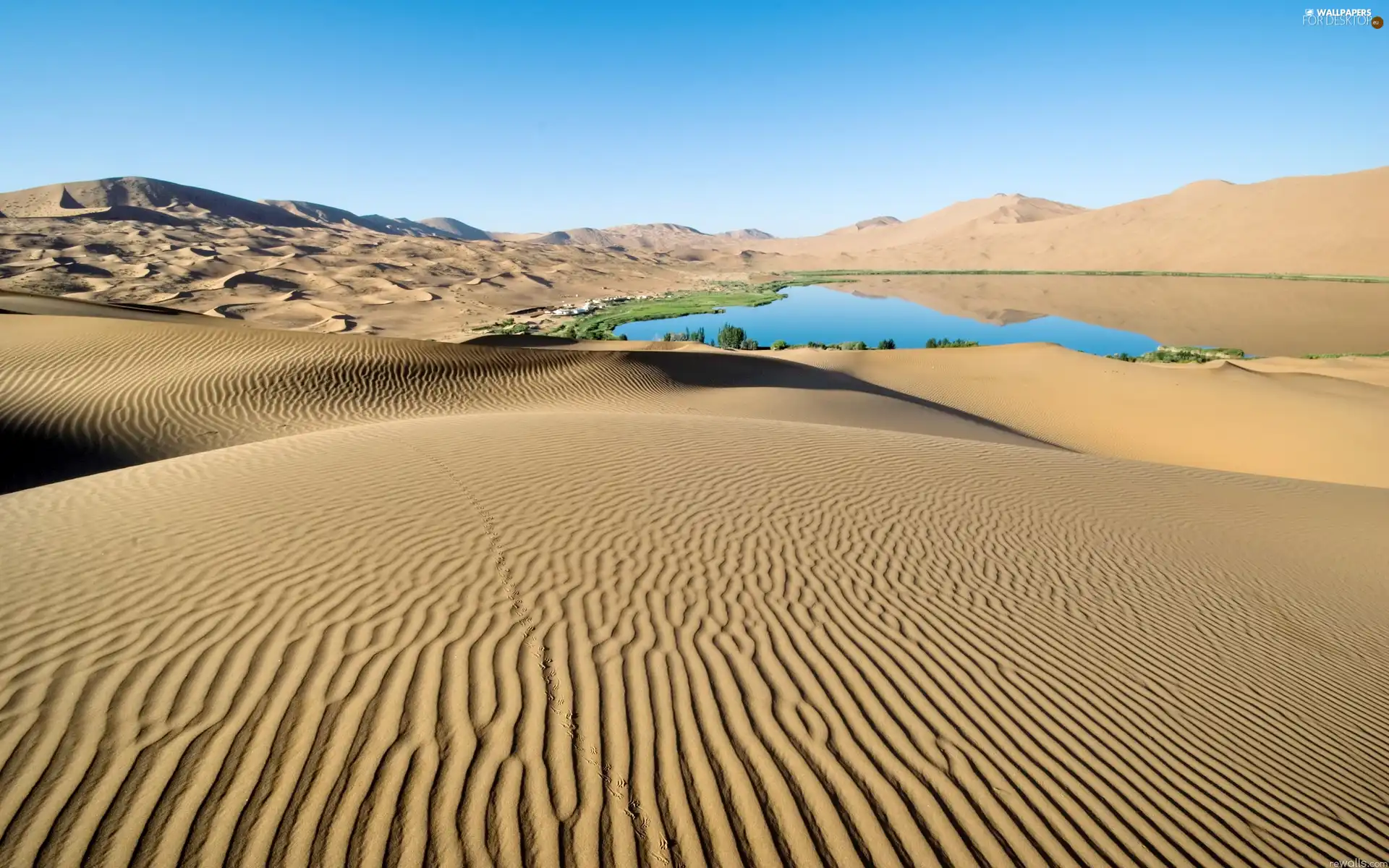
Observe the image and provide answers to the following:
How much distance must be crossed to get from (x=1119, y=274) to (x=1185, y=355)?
65.1 m

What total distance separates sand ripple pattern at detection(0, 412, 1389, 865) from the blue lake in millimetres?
36390

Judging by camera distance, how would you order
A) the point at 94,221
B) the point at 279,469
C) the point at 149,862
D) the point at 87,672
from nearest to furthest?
the point at 149,862 → the point at 87,672 → the point at 279,469 → the point at 94,221

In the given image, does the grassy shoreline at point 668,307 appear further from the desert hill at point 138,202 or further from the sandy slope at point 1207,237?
the desert hill at point 138,202

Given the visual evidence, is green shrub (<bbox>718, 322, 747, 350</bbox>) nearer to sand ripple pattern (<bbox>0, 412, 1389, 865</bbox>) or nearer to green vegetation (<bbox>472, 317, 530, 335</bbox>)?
green vegetation (<bbox>472, 317, 530, 335</bbox>)

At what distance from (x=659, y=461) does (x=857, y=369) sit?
2085 cm

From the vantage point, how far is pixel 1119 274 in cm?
8431

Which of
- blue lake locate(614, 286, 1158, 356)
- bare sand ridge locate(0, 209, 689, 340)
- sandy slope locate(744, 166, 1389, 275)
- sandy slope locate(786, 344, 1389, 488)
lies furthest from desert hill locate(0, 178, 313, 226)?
sandy slope locate(744, 166, 1389, 275)

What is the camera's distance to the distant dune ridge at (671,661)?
2.44 meters

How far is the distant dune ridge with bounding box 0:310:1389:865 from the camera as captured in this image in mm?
2443

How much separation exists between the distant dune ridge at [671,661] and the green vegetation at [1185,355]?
24321mm

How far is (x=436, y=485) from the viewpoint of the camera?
651cm

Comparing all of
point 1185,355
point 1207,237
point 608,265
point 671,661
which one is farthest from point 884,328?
point 1207,237

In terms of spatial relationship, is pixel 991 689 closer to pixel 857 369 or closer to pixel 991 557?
pixel 991 557

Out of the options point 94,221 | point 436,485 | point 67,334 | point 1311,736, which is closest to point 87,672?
point 436,485
